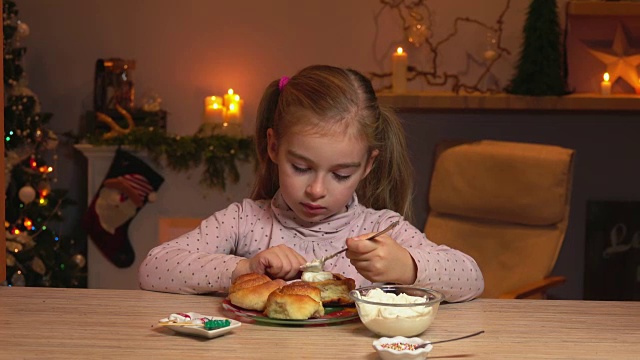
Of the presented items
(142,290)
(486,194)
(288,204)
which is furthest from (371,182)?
(486,194)

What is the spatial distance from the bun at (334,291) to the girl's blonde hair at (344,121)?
1.17ft

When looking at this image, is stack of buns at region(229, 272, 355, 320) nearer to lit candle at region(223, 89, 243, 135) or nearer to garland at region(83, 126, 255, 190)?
garland at region(83, 126, 255, 190)

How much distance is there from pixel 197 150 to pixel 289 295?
135 inches

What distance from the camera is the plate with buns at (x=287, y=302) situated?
1.46 meters

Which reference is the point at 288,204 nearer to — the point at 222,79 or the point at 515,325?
the point at 515,325

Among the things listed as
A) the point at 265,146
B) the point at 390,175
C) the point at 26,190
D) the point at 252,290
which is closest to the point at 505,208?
the point at 390,175

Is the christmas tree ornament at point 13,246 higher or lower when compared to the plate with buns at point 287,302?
lower

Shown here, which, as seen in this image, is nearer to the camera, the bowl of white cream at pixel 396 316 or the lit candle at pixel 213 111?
the bowl of white cream at pixel 396 316

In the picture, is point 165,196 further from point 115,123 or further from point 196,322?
point 196,322

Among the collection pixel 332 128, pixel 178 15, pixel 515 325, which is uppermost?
pixel 178 15

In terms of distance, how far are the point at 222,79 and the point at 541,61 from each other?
175 cm

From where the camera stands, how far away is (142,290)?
179 cm

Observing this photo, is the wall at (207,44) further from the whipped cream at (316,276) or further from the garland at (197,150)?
the whipped cream at (316,276)

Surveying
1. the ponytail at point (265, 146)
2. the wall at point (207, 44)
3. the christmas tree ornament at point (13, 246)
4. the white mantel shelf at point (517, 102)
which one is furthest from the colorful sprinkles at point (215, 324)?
the wall at point (207, 44)
